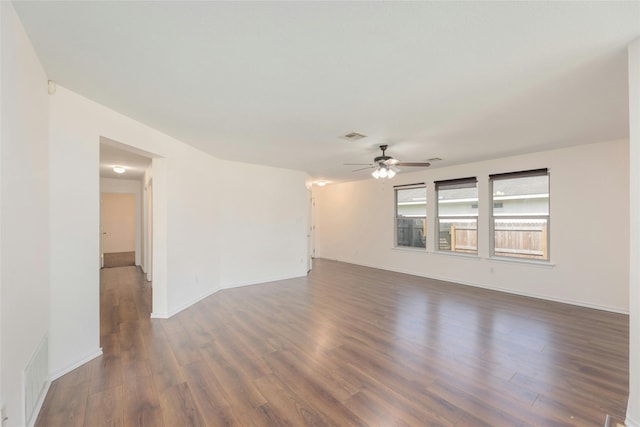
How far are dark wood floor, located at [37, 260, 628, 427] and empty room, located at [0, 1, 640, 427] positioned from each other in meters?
0.02

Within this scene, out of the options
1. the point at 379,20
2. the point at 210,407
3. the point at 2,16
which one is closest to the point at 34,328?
the point at 210,407

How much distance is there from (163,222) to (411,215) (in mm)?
5595

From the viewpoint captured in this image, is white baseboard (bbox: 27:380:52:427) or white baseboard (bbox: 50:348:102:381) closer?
white baseboard (bbox: 27:380:52:427)

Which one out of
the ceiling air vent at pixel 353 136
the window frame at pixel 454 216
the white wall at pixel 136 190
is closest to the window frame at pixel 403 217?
the window frame at pixel 454 216

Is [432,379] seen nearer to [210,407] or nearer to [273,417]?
[273,417]

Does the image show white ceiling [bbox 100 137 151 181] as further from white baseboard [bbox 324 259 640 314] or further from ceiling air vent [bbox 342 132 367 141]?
white baseboard [bbox 324 259 640 314]

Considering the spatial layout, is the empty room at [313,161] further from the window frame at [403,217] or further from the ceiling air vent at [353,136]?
the window frame at [403,217]

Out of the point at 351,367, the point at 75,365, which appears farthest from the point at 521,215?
the point at 75,365

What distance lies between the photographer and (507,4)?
1360mm

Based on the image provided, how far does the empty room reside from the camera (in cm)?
154

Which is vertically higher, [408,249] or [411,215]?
[411,215]

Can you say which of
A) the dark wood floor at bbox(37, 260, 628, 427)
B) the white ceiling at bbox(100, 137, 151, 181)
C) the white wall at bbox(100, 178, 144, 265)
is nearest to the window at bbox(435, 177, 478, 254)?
the dark wood floor at bbox(37, 260, 628, 427)

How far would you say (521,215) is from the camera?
16.0 feet

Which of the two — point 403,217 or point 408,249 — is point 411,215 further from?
point 408,249
